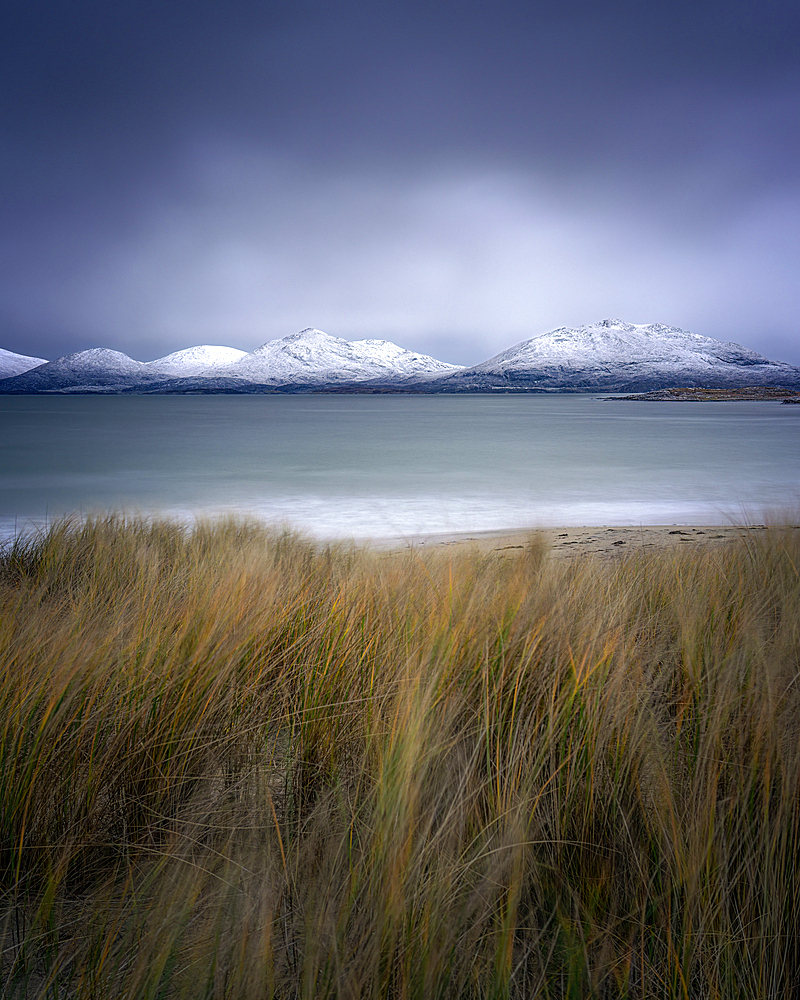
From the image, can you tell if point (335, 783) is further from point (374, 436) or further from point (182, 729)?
point (374, 436)

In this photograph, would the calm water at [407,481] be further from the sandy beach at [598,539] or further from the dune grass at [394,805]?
the dune grass at [394,805]

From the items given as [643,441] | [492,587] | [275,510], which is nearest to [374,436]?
[643,441]

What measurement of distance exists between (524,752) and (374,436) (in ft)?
81.7

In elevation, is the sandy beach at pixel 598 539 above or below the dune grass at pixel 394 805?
below

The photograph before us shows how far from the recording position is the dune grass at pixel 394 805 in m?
1.08

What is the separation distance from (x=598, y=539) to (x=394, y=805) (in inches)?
207

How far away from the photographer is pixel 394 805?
126cm

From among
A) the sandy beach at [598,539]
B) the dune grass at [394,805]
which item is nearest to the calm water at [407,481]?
the sandy beach at [598,539]

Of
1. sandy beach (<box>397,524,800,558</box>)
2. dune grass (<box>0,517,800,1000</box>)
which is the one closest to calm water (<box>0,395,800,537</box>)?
sandy beach (<box>397,524,800,558</box>)

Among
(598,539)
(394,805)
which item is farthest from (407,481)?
(394,805)

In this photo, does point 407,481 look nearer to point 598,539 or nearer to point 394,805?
point 598,539

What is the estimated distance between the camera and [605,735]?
152cm

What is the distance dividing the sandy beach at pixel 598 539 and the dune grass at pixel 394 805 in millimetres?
3014

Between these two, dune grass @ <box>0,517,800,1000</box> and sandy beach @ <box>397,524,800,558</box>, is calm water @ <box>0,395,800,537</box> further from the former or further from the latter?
dune grass @ <box>0,517,800,1000</box>
